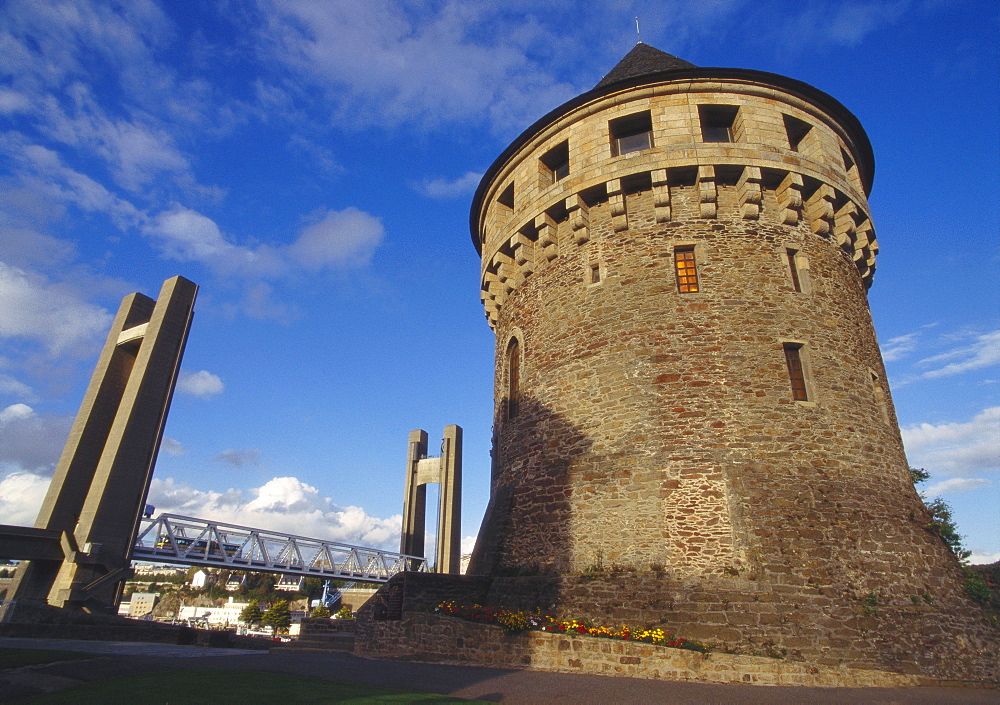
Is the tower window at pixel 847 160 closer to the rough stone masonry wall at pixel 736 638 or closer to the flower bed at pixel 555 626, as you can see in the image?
the rough stone masonry wall at pixel 736 638

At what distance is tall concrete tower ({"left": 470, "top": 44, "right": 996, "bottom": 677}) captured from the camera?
8.99 m

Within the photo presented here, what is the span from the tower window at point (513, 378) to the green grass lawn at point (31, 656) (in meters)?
8.88

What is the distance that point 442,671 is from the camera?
8.38 m

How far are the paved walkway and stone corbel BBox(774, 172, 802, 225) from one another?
860cm

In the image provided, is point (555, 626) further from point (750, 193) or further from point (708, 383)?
point (750, 193)

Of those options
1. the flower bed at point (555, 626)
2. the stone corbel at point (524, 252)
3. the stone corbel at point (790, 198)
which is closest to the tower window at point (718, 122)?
the stone corbel at point (790, 198)

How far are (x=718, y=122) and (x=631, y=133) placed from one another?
6.57 feet

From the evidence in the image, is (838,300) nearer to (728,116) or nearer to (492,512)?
(728,116)

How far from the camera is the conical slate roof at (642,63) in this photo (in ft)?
47.0

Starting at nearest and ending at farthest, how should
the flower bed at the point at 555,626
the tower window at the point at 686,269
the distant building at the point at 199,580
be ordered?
the flower bed at the point at 555,626
the tower window at the point at 686,269
the distant building at the point at 199,580

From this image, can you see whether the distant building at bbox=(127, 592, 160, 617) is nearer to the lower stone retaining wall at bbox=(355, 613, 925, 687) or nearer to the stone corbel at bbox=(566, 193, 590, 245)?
the lower stone retaining wall at bbox=(355, 613, 925, 687)

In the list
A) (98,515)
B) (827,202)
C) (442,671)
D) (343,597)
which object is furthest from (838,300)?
(343,597)

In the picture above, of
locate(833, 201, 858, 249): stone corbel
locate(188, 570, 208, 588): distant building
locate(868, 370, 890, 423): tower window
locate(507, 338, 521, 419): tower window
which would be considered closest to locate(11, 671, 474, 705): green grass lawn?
locate(507, 338, 521, 419): tower window

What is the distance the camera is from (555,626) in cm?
895
